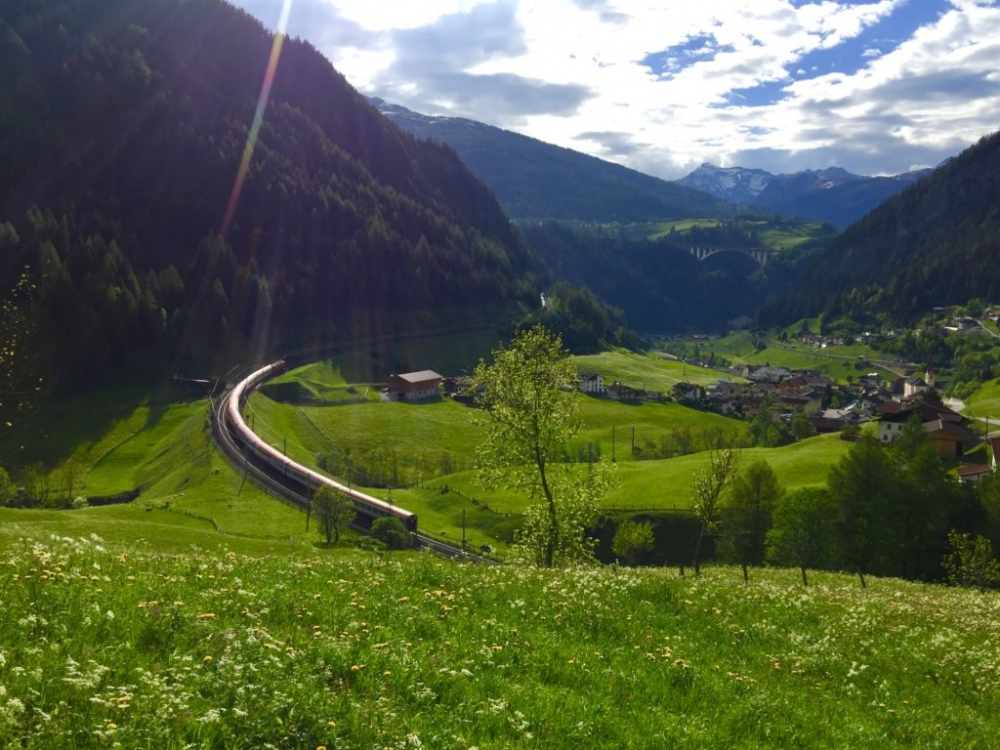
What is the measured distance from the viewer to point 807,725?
1374 centimetres

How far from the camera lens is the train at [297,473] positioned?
10031cm

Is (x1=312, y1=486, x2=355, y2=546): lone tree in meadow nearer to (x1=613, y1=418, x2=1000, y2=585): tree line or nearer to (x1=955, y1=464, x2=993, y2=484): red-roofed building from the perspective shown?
(x1=613, y1=418, x2=1000, y2=585): tree line

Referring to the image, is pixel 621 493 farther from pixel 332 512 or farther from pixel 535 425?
pixel 535 425

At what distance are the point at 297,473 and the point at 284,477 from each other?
2083 mm

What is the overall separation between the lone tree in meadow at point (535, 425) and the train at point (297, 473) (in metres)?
52.6

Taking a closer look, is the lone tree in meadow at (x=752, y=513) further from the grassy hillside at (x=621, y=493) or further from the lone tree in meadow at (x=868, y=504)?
the grassy hillside at (x=621, y=493)

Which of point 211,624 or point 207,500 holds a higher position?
point 211,624

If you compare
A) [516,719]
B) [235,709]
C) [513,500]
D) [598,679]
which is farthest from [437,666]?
[513,500]

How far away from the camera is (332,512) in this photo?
82688 mm

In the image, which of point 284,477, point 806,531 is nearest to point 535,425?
point 806,531

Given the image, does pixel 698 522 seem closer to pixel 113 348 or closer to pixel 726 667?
pixel 726 667

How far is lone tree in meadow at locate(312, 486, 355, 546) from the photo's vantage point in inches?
3250

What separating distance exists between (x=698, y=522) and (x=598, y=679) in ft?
324

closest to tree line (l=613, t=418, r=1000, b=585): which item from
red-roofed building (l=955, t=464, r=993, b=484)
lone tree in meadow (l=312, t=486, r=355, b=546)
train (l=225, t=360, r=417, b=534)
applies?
red-roofed building (l=955, t=464, r=993, b=484)
